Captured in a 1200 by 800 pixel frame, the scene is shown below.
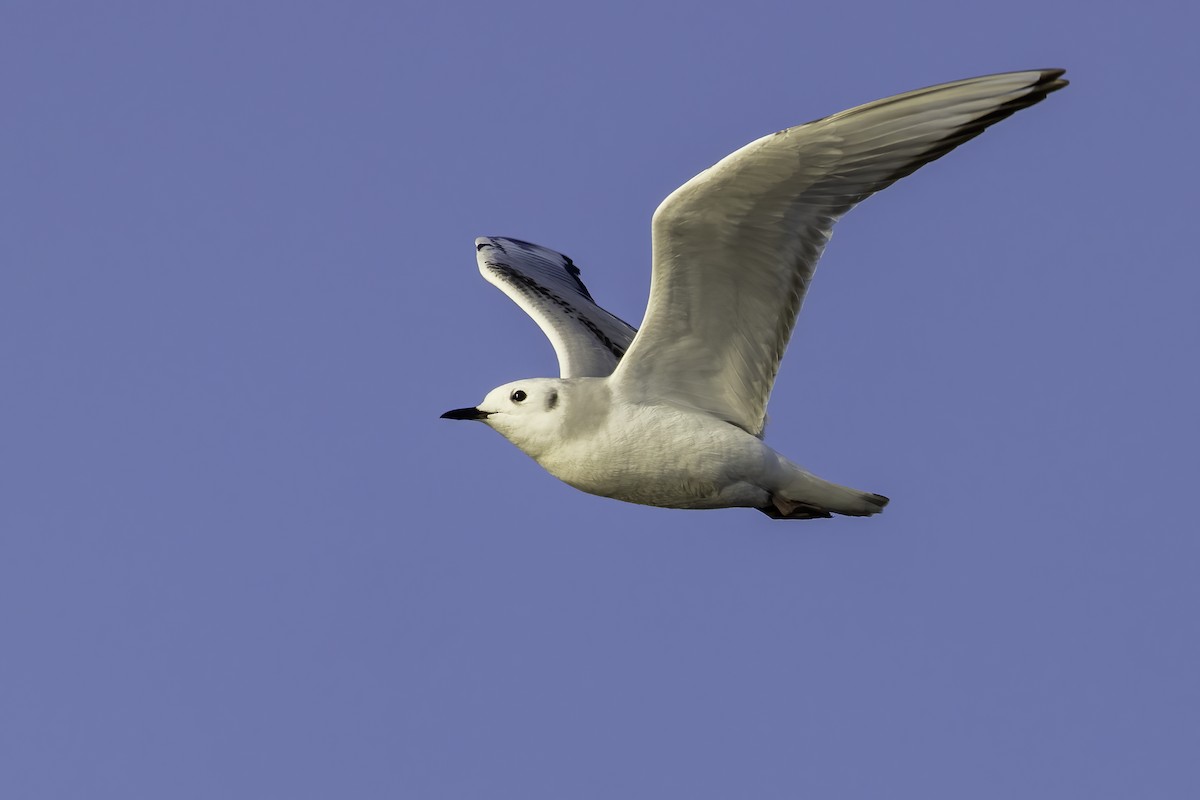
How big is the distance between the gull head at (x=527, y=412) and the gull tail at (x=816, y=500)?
198cm

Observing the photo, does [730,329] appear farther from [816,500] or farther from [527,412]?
[527,412]

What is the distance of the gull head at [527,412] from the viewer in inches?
515

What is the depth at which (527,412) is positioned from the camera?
13219 millimetres

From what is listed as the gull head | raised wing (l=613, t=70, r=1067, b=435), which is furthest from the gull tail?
the gull head

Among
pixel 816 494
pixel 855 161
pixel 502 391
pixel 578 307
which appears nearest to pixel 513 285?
pixel 578 307

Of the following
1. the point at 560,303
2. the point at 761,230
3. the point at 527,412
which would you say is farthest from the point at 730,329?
the point at 560,303

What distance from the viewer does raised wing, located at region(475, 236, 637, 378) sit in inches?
596

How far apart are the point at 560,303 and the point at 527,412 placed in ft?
11.0

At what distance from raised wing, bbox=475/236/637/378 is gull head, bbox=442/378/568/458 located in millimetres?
1243

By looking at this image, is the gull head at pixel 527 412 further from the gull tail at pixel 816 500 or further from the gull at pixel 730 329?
the gull tail at pixel 816 500

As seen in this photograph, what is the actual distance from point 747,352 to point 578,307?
3614mm

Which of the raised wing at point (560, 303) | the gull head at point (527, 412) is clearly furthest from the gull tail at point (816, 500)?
the raised wing at point (560, 303)

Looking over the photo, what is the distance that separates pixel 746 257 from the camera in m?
12.4

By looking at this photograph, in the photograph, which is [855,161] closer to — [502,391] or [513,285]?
[502,391]
